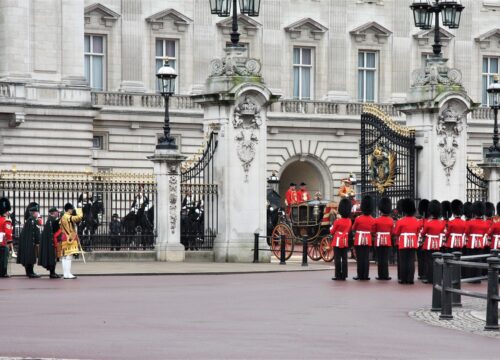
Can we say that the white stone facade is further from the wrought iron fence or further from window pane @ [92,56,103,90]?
the wrought iron fence

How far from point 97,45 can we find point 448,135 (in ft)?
85.2

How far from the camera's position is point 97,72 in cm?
5641

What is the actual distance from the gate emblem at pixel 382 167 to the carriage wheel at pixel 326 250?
5.42ft

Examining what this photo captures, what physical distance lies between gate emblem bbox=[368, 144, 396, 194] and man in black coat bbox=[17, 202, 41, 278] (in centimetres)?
763

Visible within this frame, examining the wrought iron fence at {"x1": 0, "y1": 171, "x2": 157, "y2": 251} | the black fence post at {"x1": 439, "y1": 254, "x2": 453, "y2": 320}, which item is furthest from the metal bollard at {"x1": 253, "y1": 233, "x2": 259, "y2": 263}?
the black fence post at {"x1": 439, "y1": 254, "x2": 453, "y2": 320}

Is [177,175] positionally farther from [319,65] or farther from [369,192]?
[319,65]

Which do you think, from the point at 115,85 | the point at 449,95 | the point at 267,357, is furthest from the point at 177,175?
the point at 115,85

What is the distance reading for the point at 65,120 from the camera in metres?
52.7

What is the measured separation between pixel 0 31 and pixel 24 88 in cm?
191

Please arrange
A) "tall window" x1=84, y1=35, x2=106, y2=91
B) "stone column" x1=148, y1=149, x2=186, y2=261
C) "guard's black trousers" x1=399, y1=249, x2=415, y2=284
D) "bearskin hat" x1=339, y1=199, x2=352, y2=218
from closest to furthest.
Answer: "guard's black trousers" x1=399, y1=249, x2=415, y2=284, "bearskin hat" x1=339, y1=199, x2=352, y2=218, "stone column" x1=148, y1=149, x2=186, y2=261, "tall window" x1=84, y1=35, x2=106, y2=91

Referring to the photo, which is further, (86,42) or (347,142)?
(347,142)

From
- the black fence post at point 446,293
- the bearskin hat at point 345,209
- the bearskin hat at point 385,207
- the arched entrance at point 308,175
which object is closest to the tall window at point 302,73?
the arched entrance at point 308,175

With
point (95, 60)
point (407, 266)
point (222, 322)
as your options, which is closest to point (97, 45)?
point (95, 60)

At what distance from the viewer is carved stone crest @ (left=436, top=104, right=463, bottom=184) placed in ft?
106
